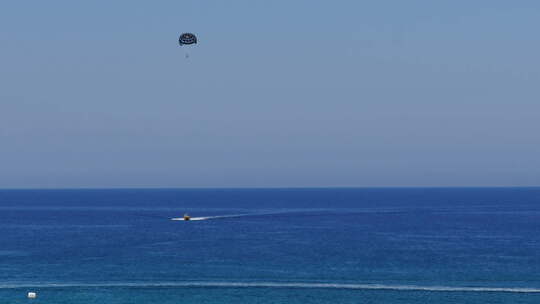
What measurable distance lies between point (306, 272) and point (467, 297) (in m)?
27.0

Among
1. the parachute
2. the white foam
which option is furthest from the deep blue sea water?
the parachute

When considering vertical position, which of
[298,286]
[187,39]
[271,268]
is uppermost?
[187,39]

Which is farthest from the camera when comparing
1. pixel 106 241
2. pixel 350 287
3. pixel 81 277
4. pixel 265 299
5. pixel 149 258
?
pixel 106 241

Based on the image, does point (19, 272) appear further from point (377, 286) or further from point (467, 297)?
point (467, 297)

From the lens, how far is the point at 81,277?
109m

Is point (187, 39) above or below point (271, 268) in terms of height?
above

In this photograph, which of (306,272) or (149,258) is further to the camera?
(149,258)

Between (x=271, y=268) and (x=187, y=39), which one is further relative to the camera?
(x=271, y=268)

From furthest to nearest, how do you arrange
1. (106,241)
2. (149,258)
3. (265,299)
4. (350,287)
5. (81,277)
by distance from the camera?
(106,241) < (149,258) < (81,277) < (350,287) < (265,299)

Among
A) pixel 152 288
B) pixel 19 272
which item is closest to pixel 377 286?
pixel 152 288

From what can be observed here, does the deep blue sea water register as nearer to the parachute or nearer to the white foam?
the white foam

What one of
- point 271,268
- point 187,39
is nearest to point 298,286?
point 271,268

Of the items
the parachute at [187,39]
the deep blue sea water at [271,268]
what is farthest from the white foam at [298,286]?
the parachute at [187,39]

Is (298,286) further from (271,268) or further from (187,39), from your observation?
(187,39)
